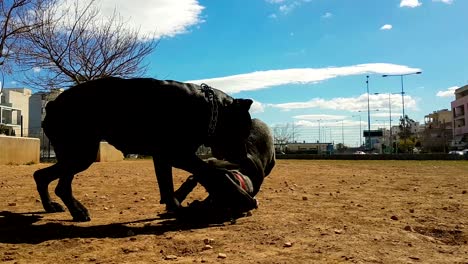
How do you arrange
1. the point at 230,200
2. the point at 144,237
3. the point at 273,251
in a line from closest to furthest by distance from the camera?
the point at 273,251
the point at 144,237
the point at 230,200

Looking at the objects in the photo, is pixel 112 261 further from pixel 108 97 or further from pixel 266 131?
pixel 266 131

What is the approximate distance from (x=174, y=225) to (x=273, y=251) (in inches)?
77.5

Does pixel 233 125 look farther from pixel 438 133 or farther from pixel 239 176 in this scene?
pixel 438 133

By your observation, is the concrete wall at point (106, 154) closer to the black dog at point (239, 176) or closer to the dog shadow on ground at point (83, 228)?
the black dog at point (239, 176)

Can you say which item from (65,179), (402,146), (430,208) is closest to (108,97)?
(65,179)

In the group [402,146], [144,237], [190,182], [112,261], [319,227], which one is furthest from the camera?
[402,146]

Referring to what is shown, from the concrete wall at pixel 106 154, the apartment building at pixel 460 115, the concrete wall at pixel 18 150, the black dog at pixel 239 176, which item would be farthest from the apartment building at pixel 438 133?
the black dog at pixel 239 176

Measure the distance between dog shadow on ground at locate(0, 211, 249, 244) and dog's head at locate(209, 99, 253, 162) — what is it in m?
1.10

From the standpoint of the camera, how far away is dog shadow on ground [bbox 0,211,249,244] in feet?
18.5

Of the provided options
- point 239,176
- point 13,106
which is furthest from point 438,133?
point 239,176

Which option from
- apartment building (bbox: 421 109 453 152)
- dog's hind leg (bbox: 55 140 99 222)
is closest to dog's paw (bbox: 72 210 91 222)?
dog's hind leg (bbox: 55 140 99 222)

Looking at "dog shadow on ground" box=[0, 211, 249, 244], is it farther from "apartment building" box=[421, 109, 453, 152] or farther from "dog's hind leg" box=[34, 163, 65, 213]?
"apartment building" box=[421, 109, 453, 152]

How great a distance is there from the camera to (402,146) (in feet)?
277

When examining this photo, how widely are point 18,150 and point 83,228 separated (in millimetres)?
16283
